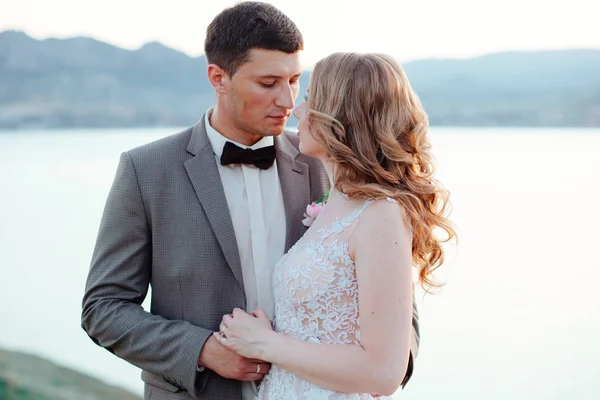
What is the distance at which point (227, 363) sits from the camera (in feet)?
6.62

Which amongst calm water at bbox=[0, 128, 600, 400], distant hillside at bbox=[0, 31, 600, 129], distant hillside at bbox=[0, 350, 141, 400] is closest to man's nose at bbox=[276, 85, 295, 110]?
distant hillside at bbox=[0, 350, 141, 400]

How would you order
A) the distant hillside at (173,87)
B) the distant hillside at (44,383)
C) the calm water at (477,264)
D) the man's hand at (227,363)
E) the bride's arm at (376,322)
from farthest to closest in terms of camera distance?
the distant hillside at (173,87), the calm water at (477,264), the distant hillside at (44,383), the man's hand at (227,363), the bride's arm at (376,322)

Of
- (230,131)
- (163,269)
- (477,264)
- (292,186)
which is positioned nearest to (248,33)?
(230,131)

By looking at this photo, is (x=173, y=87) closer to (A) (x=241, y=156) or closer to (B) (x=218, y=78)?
(B) (x=218, y=78)

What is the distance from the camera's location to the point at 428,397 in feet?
38.3

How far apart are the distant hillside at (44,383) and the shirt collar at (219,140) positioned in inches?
155

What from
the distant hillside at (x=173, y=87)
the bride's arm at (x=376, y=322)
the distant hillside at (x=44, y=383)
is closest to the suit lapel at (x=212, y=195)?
the bride's arm at (x=376, y=322)

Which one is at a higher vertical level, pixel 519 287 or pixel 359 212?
pixel 359 212

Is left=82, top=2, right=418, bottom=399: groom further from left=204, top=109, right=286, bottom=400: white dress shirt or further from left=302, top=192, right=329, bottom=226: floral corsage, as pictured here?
left=302, top=192, right=329, bottom=226: floral corsage

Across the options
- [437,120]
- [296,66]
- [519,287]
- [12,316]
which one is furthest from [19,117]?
[296,66]

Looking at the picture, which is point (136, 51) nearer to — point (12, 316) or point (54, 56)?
point (54, 56)

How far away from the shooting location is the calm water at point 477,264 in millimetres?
13430

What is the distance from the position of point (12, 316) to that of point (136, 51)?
12.0m

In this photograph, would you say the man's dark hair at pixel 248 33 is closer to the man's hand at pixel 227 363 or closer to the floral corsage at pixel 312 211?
the floral corsage at pixel 312 211
